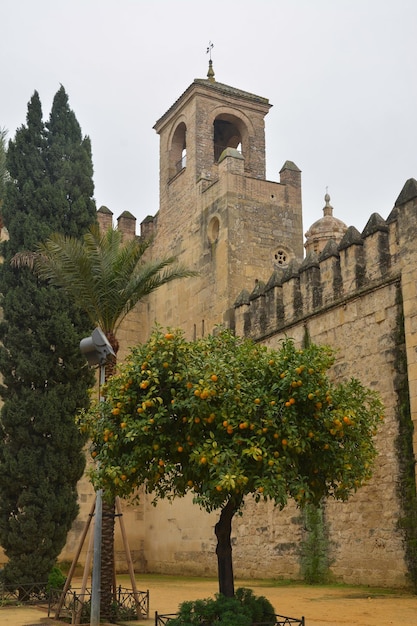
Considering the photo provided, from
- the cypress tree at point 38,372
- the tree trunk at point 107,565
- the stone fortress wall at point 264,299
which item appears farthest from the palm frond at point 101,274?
the tree trunk at point 107,565

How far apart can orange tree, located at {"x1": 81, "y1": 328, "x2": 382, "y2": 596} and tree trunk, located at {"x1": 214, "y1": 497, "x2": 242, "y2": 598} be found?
0.5 inches

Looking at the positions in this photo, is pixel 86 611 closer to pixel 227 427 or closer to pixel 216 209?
pixel 227 427

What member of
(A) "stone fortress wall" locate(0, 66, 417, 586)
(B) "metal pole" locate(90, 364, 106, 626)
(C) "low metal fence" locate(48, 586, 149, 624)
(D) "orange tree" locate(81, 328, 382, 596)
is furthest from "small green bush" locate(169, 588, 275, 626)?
(A) "stone fortress wall" locate(0, 66, 417, 586)

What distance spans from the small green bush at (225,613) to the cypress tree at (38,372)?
239 inches

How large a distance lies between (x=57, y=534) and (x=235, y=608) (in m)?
6.71

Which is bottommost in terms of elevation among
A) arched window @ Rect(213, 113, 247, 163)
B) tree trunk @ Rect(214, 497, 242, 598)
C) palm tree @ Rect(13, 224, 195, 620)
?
tree trunk @ Rect(214, 497, 242, 598)

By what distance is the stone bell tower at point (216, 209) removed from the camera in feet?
66.7

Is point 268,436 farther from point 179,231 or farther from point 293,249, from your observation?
point 179,231

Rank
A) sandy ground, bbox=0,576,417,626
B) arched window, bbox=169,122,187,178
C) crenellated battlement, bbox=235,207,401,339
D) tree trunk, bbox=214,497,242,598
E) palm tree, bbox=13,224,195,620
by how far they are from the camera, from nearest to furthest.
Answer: tree trunk, bbox=214,497,242,598, sandy ground, bbox=0,576,417,626, palm tree, bbox=13,224,195,620, crenellated battlement, bbox=235,207,401,339, arched window, bbox=169,122,187,178

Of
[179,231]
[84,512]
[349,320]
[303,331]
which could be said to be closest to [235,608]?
[349,320]

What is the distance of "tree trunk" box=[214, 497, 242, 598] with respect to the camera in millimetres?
8664

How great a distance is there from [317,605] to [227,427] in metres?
4.47

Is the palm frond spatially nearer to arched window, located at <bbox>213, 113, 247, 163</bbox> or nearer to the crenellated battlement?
the crenellated battlement

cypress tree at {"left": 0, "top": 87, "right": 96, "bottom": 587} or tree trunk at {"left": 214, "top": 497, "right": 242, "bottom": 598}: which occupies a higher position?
cypress tree at {"left": 0, "top": 87, "right": 96, "bottom": 587}
